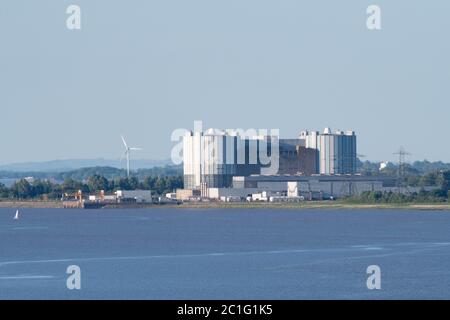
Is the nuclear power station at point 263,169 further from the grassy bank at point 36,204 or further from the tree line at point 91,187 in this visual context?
the grassy bank at point 36,204

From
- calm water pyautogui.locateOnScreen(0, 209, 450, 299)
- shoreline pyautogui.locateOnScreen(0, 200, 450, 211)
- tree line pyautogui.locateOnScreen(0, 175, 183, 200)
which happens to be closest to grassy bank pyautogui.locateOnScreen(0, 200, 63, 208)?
tree line pyautogui.locateOnScreen(0, 175, 183, 200)

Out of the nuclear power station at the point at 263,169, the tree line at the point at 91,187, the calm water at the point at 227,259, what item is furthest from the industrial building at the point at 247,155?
the calm water at the point at 227,259

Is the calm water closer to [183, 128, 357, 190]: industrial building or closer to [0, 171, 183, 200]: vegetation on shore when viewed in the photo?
[183, 128, 357, 190]: industrial building

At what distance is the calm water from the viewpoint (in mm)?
36938

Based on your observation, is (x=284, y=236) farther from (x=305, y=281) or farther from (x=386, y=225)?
(x=305, y=281)

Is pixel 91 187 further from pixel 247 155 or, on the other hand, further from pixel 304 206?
pixel 304 206

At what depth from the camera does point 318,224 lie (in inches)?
3196

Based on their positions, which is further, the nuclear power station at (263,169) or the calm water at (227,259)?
the nuclear power station at (263,169)

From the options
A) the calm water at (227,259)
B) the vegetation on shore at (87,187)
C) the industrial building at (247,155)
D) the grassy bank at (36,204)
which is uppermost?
the industrial building at (247,155)

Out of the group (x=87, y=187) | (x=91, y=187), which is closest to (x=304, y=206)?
(x=91, y=187)

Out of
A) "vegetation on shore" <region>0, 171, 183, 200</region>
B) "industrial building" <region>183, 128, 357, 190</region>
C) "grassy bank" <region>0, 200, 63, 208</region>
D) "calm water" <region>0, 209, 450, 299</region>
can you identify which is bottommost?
"calm water" <region>0, 209, 450, 299</region>

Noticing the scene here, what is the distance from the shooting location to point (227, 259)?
158 feet

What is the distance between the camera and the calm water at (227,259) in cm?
3694
